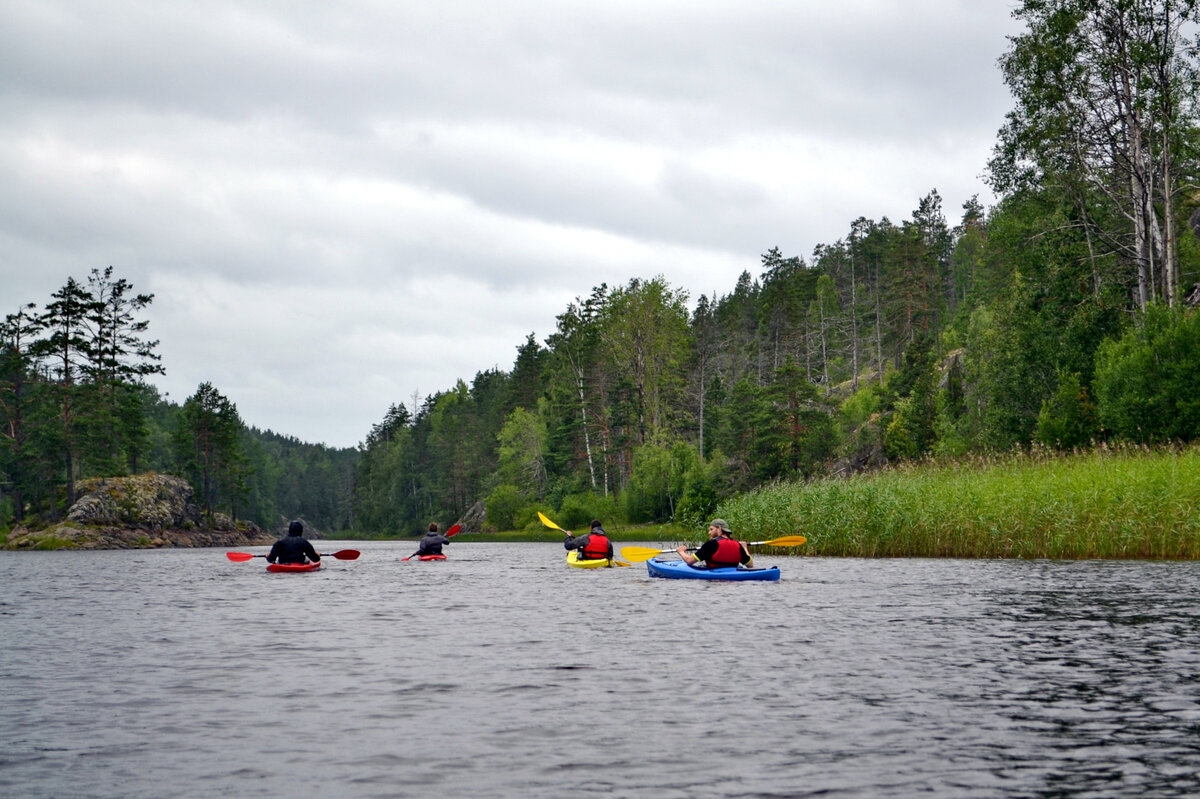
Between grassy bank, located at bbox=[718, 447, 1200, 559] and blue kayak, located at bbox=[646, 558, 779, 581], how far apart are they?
6.84 meters

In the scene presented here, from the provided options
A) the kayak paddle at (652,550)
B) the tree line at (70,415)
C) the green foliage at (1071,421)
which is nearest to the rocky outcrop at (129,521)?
the tree line at (70,415)

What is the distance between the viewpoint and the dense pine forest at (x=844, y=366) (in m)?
39.4

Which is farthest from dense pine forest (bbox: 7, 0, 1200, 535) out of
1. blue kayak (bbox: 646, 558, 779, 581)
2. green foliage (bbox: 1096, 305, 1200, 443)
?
blue kayak (bbox: 646, 558, 779, 581)

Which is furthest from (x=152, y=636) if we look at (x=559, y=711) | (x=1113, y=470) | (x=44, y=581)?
(x=1113, y=470)

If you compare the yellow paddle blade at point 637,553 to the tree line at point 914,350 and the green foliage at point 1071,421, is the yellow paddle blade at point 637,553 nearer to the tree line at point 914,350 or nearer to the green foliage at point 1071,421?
the tree line at point 914,350

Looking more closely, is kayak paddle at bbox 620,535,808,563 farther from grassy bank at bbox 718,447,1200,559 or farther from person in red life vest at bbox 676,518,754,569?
person in red life vest at bbox 676,518,754,569

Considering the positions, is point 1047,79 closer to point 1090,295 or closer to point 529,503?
point 1090,295

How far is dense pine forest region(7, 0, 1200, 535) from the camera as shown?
129ft

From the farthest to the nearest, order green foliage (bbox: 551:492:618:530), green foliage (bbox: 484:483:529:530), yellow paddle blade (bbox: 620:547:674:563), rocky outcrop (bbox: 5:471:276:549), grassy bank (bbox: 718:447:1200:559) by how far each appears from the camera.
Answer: green foliage (bbox: 484:483:529:530), green foliage (bbox: 551:492:618:530), rocky outcrop (bbox: 5:471:276:549), yellow paddle blade (bbox: 620:547:674:563), grassy bank (bbox: 718:447:1200:559)

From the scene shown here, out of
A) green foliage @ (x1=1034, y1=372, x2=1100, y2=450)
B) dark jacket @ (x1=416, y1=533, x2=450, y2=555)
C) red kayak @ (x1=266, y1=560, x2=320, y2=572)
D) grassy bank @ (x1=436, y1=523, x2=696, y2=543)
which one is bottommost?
grassy bank @ (x1=436, y1=523, x2=696, y2=543)

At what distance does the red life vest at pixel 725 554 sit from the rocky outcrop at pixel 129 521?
180 ft

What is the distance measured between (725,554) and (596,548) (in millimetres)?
7409

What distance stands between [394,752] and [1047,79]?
40.7m

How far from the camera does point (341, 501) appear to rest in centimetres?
16775
